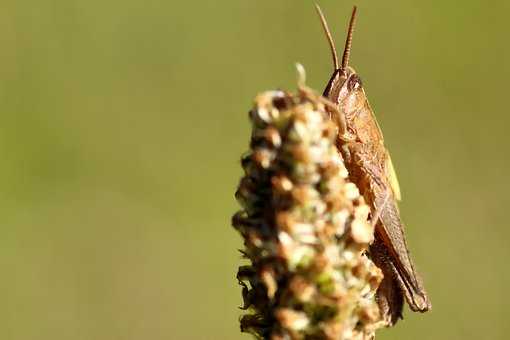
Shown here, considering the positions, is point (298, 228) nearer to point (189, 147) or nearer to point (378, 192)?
point (378, 192)

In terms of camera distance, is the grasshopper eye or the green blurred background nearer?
the grasshopper eye

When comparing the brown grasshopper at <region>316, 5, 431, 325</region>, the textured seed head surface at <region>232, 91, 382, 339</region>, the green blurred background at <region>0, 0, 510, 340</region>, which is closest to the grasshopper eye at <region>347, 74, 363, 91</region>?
the brown grasshopper at <region>316, 5, 431, 325</region>

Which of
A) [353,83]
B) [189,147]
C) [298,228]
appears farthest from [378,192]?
[189,147]

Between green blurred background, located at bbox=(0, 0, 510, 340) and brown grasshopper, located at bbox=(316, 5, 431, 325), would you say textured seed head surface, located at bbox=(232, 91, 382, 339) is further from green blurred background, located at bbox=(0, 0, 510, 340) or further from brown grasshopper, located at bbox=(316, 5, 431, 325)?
green blurred background, located at bbox=(0, 0, 510, 340)

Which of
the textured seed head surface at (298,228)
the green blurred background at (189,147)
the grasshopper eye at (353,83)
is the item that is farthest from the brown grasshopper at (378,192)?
the green blurred background at (189,147)

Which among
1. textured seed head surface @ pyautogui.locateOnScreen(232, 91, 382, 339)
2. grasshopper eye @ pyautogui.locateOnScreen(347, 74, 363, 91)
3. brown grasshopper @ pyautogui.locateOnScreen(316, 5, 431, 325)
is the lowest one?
textured seed head surface @ pyautogui.locateOnScreen(232, 91, 382, 339)

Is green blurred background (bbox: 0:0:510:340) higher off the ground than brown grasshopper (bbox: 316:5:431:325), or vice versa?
green blurred background (bbox: 0:0:510:340)
